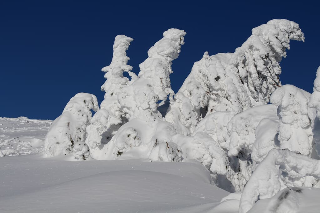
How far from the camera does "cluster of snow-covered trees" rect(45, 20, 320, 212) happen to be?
21.2 metres

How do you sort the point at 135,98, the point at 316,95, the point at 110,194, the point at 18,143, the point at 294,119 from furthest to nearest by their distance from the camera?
the point at 18,143 → the point at 135,98 → the point at 294,119 → the point at 110,194 → the point at 316,95

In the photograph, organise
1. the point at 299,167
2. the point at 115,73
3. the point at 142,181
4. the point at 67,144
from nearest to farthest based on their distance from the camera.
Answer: the point at 299,167 < the point at 142,181 < the point at 67,144 < the point at 115,73

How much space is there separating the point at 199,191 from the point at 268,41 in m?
16.3

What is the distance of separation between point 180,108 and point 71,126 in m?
7.35

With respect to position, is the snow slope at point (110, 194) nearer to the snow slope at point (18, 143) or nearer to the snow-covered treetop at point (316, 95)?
the snow-covered treetop at point (316, 95)

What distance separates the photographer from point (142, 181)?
37.8 ft

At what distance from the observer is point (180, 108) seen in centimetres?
2784

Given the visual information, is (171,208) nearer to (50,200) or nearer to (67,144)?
(50,200)

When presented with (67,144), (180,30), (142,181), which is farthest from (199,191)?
(180,30)

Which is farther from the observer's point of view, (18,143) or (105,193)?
(18,143)

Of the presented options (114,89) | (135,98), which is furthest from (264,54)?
(114,89)

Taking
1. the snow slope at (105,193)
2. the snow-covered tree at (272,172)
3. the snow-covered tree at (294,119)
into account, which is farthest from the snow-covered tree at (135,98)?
the snow-covered tree at (272,172)

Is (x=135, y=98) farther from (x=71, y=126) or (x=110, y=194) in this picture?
(x=110, y=194)

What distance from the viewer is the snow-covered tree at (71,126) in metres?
24.4
